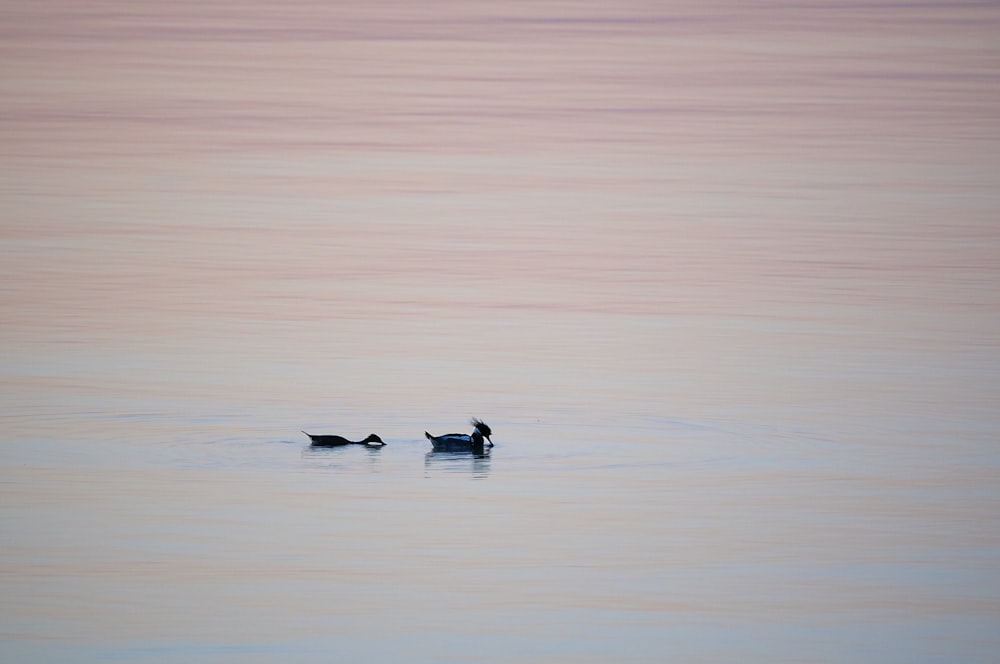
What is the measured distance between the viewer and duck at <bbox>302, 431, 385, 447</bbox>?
495 inches

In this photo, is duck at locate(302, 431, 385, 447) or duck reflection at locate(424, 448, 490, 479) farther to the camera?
duck at locate(302, 431, 385, 447)

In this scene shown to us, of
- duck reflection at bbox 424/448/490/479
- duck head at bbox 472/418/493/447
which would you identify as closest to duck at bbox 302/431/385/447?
duck reflection at bbox 424/448/490/479

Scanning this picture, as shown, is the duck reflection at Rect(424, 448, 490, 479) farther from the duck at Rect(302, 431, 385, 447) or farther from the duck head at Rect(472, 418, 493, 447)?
the duck at Rect(302, 431, 385, 447)

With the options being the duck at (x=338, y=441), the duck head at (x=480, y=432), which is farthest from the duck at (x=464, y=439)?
the duck at (x=338, y=441)

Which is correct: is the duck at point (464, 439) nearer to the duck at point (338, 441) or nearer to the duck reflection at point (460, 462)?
the duck reflection at point (460, 462)

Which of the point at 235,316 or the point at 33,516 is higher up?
the point at 235,316

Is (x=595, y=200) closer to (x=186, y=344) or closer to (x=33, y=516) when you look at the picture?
(x=186, y=344)

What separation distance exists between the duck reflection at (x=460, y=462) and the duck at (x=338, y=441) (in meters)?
0.37

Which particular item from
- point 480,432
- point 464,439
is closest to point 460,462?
point 464,439

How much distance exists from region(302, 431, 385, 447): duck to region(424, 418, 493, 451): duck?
40 cm

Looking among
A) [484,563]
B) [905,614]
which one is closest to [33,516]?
[484,563]

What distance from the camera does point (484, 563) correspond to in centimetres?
948

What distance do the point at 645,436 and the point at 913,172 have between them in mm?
10953

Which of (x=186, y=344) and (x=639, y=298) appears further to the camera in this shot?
(x=639, y=298)
